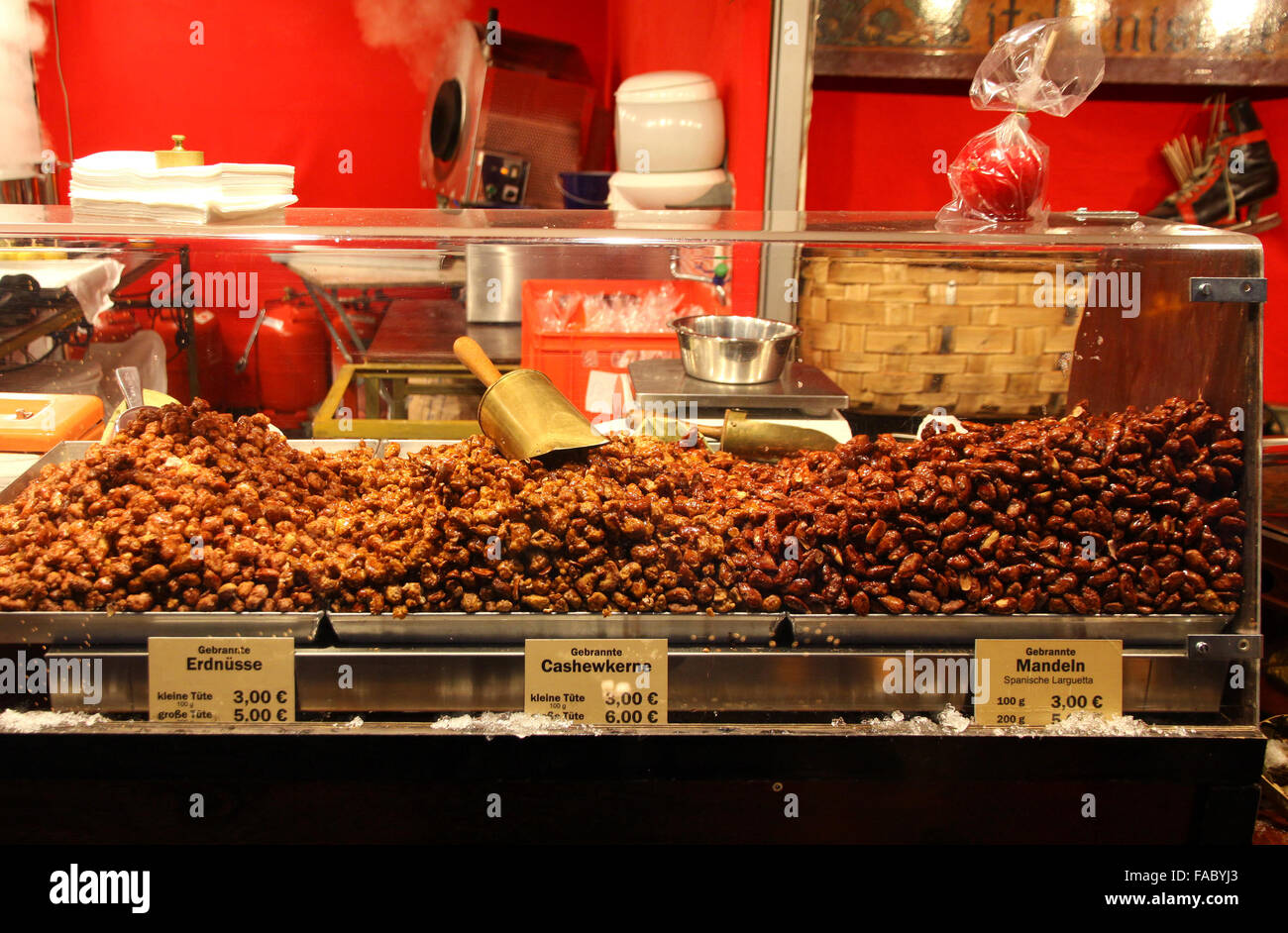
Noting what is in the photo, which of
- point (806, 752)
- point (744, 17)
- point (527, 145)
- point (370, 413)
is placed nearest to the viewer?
point (806, 752)

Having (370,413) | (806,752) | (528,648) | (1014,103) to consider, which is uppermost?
(1014,103)

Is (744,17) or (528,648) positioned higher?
(744,17)

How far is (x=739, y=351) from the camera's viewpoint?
215 cm

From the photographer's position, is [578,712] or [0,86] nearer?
[578,712]

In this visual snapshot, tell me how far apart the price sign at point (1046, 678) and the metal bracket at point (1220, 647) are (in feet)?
0.36

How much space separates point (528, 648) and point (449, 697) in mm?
139

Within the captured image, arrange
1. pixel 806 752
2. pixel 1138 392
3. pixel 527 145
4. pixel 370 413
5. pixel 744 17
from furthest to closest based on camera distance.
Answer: pixel 527 145 < pixel 744 17 < pixel 370 413 < pixel 1138 392 < pixel 806 752

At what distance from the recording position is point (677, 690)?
1424 millimetres

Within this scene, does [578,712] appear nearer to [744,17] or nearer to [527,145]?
[744,17]

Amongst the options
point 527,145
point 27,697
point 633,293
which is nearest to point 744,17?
point 633,293

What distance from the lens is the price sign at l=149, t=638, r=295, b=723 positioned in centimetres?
137

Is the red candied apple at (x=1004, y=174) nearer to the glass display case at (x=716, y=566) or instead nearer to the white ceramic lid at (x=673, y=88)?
the glass display case at (x=716, y=566)

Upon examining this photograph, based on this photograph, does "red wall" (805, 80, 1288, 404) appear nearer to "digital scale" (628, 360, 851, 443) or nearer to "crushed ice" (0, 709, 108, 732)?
"digital scale" (628, 360, 851, 443)

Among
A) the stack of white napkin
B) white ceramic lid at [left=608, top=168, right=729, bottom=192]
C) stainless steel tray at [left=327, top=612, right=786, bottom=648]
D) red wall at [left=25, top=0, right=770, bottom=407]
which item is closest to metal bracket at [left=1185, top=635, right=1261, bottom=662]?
stainless steel tray at [left=327, top=612, right=786, bottom=648]
